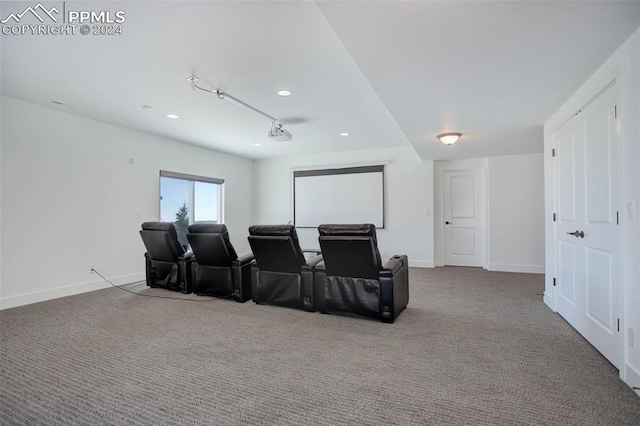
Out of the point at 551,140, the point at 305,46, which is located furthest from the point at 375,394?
the point at 551,140

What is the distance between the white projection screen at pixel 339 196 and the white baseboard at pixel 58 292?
384cm

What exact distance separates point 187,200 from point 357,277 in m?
4.72

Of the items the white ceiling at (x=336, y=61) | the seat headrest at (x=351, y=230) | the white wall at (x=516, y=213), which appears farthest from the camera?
the white wall at (x=516, y=213)

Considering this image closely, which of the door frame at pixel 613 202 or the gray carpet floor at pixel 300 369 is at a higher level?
the door frame at pixel 613 202

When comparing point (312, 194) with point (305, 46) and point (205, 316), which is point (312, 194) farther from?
point (305, 46)

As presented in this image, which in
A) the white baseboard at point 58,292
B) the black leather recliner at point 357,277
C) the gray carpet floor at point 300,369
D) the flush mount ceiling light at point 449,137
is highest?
the flush mount ceiling light at point 449,137

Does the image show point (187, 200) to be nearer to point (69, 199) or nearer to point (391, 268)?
point (69, 199)

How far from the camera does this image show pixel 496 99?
3127mm

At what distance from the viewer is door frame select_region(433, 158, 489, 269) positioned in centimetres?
631

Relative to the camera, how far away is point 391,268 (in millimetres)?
3186

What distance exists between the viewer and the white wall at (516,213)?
580 centimetres

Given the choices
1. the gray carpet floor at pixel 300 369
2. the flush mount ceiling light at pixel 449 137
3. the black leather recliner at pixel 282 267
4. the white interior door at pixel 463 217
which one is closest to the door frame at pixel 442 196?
the white interior door at pixel 463 217

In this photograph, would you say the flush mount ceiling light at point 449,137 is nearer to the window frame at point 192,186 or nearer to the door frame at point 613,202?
the door frame at point 613,202

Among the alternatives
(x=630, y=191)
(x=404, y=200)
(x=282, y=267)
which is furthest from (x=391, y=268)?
(x=404, y=200)
